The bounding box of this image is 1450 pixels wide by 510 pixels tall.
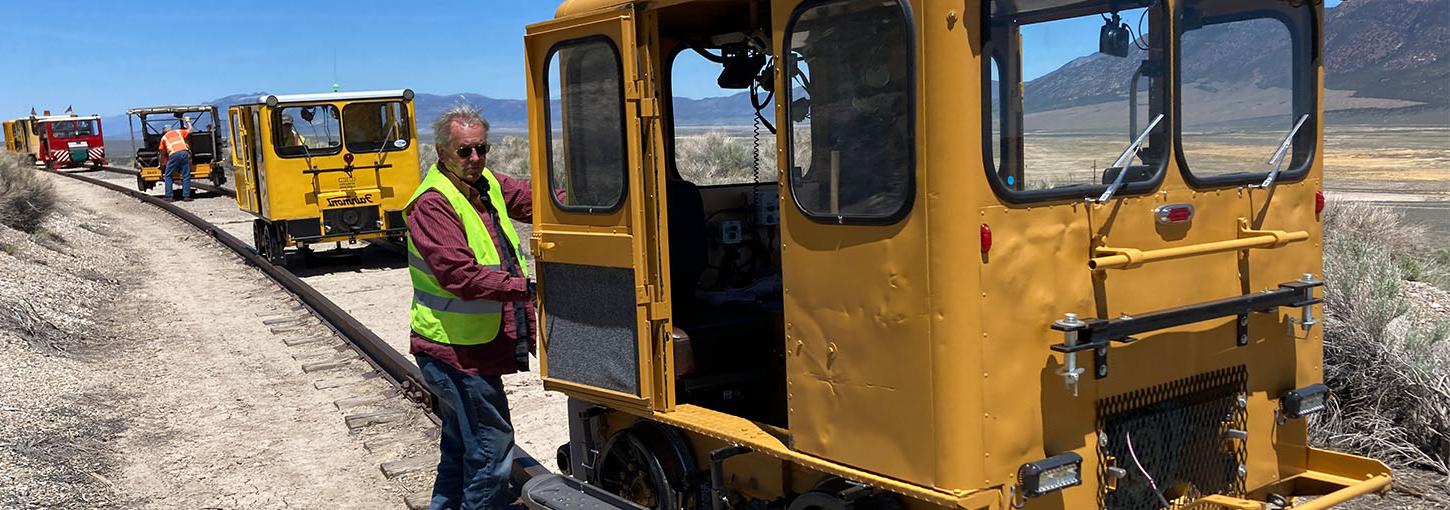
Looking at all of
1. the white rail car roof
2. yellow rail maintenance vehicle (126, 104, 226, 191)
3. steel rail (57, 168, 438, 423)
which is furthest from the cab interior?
yellow rail maintenance vehicle (126, 104, 226, 191)

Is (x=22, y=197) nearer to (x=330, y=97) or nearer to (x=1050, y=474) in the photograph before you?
(x=330, y=97)

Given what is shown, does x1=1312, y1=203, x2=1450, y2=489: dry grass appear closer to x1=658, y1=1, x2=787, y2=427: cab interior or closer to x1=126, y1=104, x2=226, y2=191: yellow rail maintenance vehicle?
x1=658, y1=1, x2=787, y2=427: cab interior

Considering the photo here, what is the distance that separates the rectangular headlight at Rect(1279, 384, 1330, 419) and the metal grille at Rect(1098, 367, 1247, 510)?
22 cm

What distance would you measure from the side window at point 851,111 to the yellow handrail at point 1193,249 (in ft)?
2.35

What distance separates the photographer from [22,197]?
1831cm

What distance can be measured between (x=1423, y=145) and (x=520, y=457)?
122 ft

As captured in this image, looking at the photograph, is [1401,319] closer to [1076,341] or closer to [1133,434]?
[1133,434]

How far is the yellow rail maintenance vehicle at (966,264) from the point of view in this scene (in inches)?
139

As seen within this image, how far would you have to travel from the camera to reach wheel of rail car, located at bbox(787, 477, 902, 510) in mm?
3936

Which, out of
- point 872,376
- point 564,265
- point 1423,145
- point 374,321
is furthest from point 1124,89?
point 1423,145

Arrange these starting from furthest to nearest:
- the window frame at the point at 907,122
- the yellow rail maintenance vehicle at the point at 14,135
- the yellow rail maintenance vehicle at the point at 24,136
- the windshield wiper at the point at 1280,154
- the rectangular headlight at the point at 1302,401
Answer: the yellow rail maintenance vehicle at the point at 14,135 → the yellow rail maintenance vehicle at the point at 24,136 → the rectangular headlight at the point at 1302,401 → the windshield wiper at the point at 1280,154 → the window frame at the point at 907,122

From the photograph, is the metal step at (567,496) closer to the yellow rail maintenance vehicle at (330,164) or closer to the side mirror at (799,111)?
the side mirror at (799,111)

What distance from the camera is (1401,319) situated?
696cm

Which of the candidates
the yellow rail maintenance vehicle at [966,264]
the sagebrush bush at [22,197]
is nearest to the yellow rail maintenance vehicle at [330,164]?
the sagebrush bush at [22,197]
